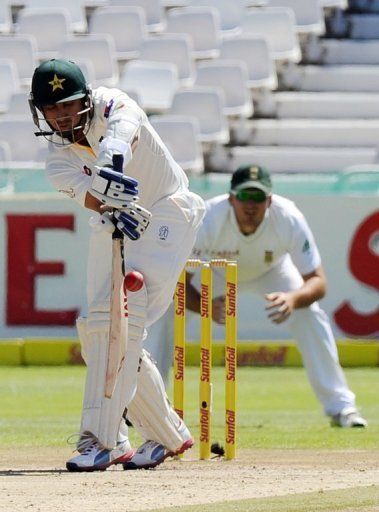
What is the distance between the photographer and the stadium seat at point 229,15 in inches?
656

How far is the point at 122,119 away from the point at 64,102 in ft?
0.73

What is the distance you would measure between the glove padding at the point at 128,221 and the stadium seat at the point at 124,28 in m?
10.5

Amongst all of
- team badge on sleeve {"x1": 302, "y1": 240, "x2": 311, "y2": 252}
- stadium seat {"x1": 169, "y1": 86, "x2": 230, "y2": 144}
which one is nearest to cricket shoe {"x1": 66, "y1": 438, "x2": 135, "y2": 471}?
team badge on sleeve {"x1": 302, "y1": 240, "x2": 311, "y2": 252}

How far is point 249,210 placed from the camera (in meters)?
8.91

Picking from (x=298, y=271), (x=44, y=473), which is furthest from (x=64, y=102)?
(x=298, y=271)

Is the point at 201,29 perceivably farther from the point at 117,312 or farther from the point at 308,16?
the point at 117,312

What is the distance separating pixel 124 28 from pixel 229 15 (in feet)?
3.92

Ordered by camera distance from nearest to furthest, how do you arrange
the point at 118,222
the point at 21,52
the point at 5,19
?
the point at 118,222 → the point at 21,52 → the point at 5,19

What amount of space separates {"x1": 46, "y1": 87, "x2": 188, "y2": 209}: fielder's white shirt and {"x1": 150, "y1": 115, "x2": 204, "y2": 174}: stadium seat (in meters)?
7.61

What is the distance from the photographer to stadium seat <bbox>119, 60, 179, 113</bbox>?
14938 millimetres

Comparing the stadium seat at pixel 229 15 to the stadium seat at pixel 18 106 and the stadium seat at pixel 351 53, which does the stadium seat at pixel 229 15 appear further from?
the stadium seat at pixel 18 106

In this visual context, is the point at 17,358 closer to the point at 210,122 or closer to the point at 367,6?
the point at 210,122

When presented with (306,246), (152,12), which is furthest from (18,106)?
(306,246)

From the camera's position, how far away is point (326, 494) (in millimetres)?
5234
